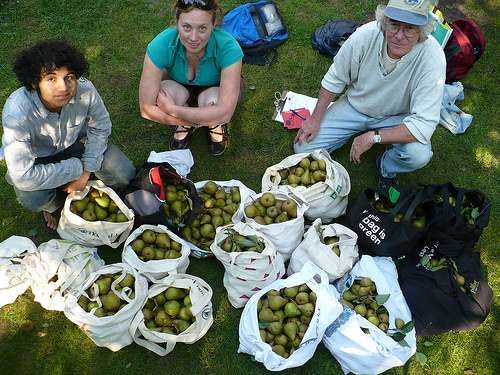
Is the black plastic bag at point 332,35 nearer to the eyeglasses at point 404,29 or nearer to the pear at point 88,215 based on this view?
the eyeglasses at point 404,29

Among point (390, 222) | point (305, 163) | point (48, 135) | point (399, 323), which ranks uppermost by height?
point (48, 135)

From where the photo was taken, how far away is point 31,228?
409 centimetres

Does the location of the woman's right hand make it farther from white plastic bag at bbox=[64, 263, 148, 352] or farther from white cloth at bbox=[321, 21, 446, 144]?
white plastic bag at bbox=[64, 263, 148, 352]

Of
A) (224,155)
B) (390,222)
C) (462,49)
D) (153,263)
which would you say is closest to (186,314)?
(153,263)

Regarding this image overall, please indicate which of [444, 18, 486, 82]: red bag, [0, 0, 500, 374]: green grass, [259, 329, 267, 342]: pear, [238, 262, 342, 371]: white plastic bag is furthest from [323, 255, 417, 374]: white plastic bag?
[444, 18, 486, 82]: red bag

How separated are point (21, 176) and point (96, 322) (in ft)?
3.77

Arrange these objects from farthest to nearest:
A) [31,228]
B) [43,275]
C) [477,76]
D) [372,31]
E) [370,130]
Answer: [477,76] < [370,130] < [31,228] < [372,31] < [43,275]

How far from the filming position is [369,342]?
320cm

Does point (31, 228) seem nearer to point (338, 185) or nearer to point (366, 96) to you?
point (338, 185)

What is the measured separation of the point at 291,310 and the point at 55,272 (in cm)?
181

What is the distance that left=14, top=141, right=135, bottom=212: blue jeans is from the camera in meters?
3.58

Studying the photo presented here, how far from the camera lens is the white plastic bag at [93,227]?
355 centimetres

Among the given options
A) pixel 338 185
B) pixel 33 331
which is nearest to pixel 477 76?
pixel 338 185

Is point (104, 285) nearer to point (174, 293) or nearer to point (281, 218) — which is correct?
point (174, 293)
